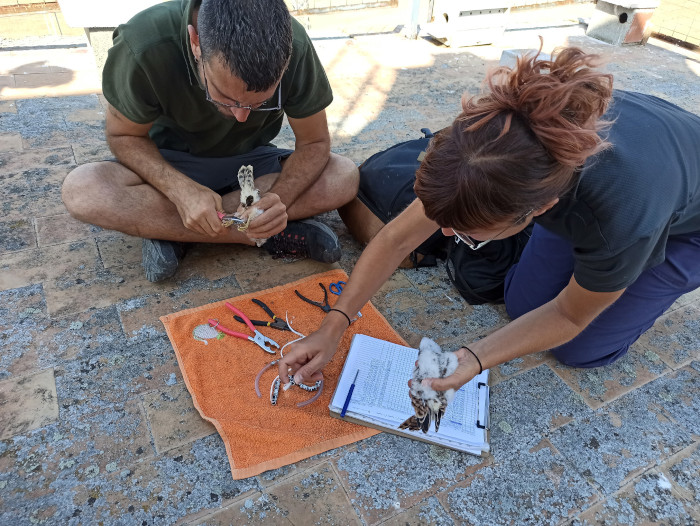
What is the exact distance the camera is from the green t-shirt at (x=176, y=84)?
1724mm

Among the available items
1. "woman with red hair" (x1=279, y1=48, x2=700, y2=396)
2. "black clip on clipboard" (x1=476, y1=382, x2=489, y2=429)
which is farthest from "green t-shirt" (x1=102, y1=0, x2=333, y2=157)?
"black clip on clipboard" (x1=476, y1=382, x2=489, y2=429)

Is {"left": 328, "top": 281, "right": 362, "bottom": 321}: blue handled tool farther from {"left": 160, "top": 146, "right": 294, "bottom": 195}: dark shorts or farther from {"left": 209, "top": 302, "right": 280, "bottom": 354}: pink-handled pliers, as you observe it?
{"left": 160, "top": 146, "right": 294, "bottom": 195}: dark shorts

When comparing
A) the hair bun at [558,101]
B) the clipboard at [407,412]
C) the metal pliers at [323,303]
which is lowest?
the metal pliers at [323,303]

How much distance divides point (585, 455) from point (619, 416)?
246 millimetres

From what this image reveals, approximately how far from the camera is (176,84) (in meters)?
1.82

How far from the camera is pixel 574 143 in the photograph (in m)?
1.00

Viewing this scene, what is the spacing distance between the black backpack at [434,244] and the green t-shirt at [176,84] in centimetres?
53

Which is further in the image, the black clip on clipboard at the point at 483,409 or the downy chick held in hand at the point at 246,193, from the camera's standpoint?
the downy chick held in hand at the point at 246,193

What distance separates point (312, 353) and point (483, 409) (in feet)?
2.03

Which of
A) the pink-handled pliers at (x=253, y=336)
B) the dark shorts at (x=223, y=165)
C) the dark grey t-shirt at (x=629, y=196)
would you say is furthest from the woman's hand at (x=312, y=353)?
the dark shorts at (x=223, y=165)

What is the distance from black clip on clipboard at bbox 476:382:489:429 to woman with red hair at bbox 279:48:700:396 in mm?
288

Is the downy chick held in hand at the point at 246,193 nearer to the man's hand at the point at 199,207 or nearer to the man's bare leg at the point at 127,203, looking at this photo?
the man's hand at the point at 199,207

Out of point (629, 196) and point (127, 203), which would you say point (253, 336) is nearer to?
point (127, 203)

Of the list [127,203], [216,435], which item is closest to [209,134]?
[127,203]
